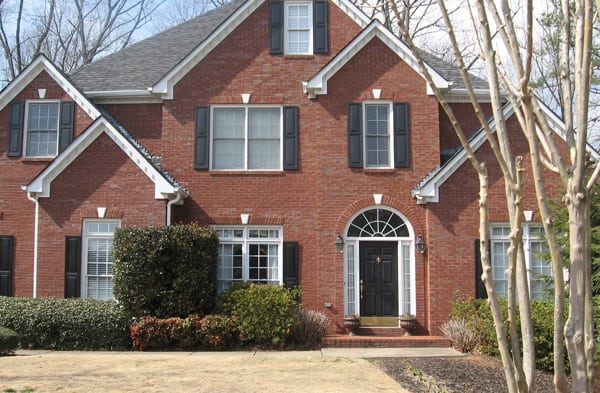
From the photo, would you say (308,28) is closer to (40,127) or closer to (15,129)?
(40,127)

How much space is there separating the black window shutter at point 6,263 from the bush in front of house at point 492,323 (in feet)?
36.7

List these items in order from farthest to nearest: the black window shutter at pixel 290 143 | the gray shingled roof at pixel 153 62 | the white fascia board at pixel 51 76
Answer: the gray shingled roof at pixel 153 62, the white fascia board at pixel 51 76, the black window shutter at pixel 290 143

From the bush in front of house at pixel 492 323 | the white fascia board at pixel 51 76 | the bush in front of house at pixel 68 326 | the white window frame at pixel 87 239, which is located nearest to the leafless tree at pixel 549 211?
the bush in front of house at pixel 492 323

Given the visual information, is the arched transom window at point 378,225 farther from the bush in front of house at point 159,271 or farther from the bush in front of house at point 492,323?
the bush in front of house at point 159,271

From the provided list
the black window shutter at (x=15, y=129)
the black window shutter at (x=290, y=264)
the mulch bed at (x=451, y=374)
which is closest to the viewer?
the mulch bed at (x=451, y=374)

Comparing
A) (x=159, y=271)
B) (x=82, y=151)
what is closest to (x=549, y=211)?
(x=159, y=271)

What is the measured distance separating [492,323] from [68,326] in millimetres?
9201

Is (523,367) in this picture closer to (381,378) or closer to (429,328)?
(381,378)

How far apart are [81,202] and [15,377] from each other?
6.26m

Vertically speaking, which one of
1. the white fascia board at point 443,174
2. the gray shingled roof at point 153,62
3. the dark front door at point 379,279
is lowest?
the dark front door at point 379,279

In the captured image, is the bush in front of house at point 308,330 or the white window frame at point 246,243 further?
the white window frame at point 246,243

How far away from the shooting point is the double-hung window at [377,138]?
1648 cm

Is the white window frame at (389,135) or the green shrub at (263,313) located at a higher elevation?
the white window frame at (389,135)

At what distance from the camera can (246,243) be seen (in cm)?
1656
